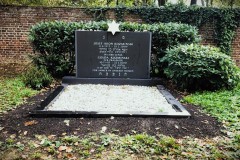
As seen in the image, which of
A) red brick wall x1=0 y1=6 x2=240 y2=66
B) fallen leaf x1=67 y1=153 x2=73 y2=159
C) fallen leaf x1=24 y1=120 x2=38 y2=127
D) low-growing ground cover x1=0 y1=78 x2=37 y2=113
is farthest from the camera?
red brick wall x1=0 y1=6 x2=240 y2=66

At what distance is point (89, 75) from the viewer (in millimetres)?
8305

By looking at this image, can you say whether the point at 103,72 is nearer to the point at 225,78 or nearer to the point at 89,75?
the point at 89,75

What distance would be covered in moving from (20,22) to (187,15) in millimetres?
7310

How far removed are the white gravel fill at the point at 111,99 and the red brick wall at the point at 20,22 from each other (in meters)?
4.98

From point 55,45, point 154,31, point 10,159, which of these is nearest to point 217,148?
point 10,159

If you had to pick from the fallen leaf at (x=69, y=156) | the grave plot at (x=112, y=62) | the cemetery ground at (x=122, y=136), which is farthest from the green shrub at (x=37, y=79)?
the fallen leaf at (x=69, y=156)

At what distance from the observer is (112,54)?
26.8 ft

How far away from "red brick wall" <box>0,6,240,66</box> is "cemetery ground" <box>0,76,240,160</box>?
6752 millimetres

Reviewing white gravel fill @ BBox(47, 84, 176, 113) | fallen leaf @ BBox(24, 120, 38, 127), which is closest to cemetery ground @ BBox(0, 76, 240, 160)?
fallen leaf @ BBox(24, 120, 38, 127)

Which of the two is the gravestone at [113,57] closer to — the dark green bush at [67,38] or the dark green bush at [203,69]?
the dark green bush at [67,38]

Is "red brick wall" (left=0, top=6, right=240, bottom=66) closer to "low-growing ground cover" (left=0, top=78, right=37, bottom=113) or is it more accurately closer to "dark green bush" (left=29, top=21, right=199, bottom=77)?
"dark green bush" (left=29, top=21, right=199, bottom=77)

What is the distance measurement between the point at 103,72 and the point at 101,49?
2.31 ft

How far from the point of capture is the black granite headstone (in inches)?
320

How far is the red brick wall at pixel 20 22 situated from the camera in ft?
37.9
